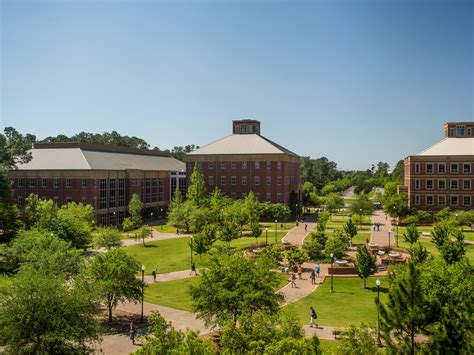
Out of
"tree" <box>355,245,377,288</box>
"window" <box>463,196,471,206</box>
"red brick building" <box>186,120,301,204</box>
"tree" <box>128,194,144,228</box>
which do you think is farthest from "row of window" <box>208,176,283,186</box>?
"tree" <box>355,245,377,288</box>

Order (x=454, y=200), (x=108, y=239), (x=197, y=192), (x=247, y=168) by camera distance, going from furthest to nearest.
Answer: (x=247, y=168) < (x=454, y=200) < (x=197, y=192) < (x=108, y=239)

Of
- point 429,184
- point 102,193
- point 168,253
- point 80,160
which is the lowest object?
point 168,253

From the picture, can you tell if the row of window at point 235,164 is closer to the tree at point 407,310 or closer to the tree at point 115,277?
the tree at point 115,277

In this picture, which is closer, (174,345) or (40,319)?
(174,345)

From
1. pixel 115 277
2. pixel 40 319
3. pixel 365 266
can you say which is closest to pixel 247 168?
pixel 365 266

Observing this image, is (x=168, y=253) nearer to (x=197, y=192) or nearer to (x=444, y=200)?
(x=197, y=192)

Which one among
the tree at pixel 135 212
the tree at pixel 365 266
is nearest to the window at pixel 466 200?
the tree at pixel 365 266

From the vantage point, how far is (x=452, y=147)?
75.9 m

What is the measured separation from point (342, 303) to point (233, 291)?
36.3ft

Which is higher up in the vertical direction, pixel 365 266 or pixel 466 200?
pixel 466 200

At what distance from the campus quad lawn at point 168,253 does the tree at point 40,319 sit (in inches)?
746

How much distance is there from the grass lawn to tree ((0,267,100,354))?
1123 centimetres

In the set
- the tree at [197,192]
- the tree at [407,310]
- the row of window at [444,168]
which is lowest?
the tree at [407,310]

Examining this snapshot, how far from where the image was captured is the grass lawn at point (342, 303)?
86.2ft
